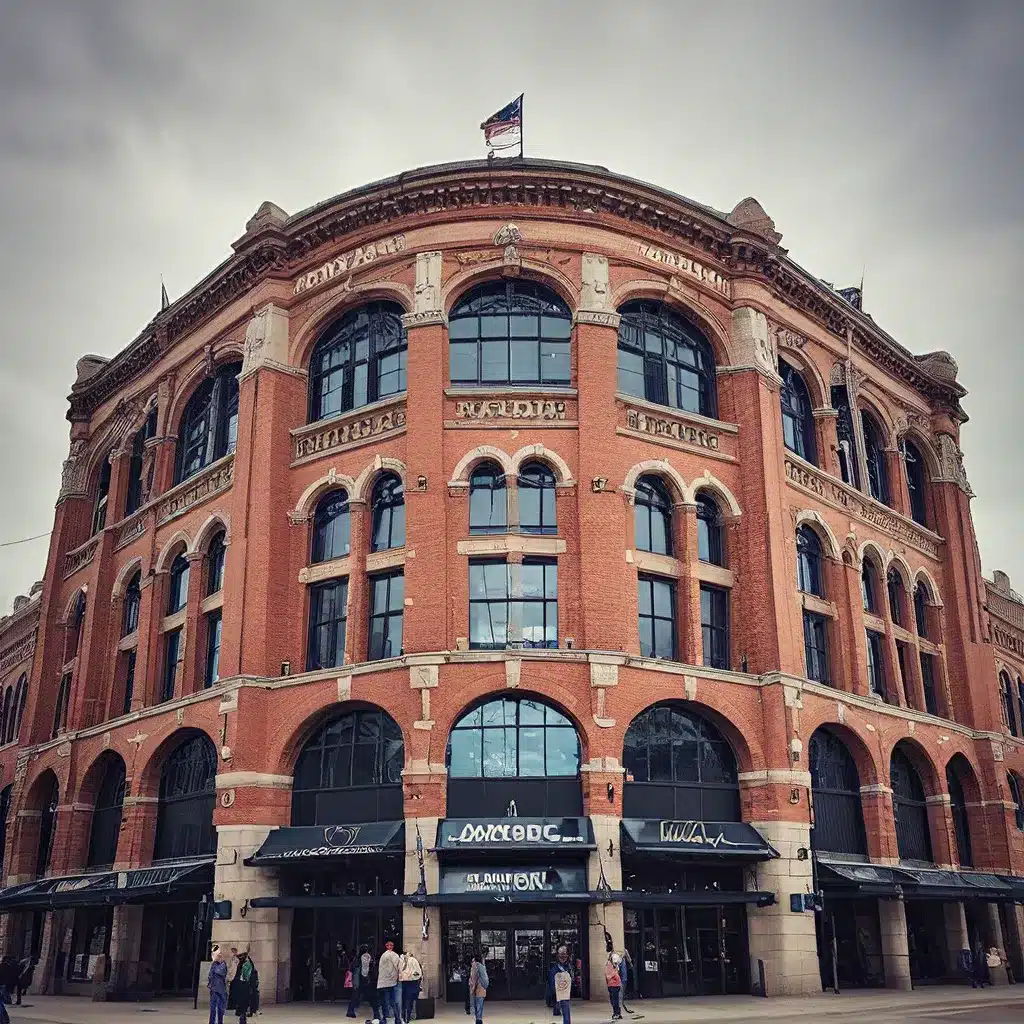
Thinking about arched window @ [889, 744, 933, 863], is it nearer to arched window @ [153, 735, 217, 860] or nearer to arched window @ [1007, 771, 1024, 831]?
arched window @ [1007, 771, 1024, 831]

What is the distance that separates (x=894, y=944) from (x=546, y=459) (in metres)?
19.0

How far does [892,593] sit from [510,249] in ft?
67.2

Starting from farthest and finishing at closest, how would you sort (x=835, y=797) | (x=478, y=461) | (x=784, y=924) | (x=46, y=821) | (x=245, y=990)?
(x=46, y=821)
(x=835, y=797)
(x=478, y=461)
(x=784, y=924)
(x=245, y=990)

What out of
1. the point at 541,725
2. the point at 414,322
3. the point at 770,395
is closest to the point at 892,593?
the point at 770,395

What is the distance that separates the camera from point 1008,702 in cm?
5438

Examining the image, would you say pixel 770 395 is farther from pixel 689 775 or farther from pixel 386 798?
pixel 386 798

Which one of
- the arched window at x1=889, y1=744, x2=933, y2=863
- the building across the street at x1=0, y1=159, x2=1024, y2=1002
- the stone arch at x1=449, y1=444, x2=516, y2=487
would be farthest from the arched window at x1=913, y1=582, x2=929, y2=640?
the stone arch at x1=449, y1=444, x2=516, y2=487

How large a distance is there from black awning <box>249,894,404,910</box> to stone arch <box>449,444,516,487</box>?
1167 centimetres

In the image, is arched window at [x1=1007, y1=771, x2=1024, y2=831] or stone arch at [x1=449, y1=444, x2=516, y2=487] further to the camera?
arched window at [x1=1007, y1=771, x2=1024, y2=831]

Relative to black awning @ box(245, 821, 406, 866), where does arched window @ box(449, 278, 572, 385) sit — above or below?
above

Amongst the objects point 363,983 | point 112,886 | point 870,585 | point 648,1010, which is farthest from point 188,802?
point 870,585

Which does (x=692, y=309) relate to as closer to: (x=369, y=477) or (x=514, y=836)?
(x=369, y=477)

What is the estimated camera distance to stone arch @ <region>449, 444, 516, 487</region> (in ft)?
111

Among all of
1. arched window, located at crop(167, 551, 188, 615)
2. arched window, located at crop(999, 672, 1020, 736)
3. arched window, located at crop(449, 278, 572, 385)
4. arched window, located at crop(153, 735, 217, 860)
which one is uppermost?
arched window, located at crop(449, 278, 572, 385)
